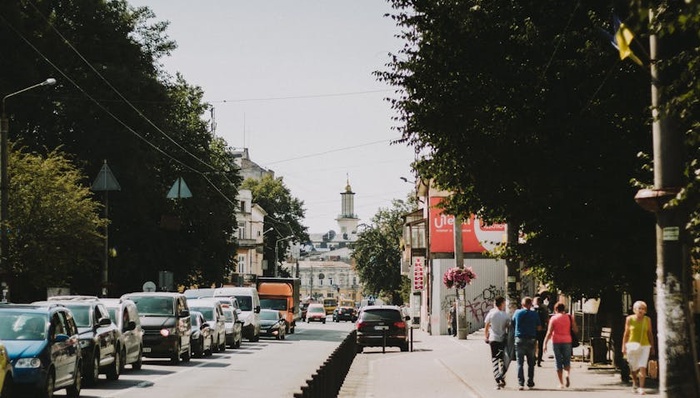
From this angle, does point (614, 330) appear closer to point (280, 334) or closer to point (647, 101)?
point (647, 101)

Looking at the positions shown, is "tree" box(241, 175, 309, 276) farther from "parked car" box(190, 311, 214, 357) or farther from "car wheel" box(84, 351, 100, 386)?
"car wheel" box(84, 351, 100, 386)

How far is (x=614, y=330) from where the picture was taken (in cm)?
2683

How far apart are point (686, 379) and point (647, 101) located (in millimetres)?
8710

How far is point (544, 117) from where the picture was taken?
21.9 metres

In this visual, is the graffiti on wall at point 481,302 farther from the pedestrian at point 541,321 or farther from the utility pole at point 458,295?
the pedestrian at point 541,321

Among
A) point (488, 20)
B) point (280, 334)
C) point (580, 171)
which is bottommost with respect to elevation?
point (280, 334)

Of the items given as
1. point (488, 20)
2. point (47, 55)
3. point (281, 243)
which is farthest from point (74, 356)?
point (281, 243)

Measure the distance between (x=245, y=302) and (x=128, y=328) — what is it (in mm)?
24929

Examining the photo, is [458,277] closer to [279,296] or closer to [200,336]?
[200,336]

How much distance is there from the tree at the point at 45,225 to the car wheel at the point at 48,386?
18.3m

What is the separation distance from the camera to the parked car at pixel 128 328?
25891 mm

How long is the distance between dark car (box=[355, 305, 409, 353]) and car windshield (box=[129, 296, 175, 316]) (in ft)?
37.2

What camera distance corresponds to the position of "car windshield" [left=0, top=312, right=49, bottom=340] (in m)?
18.3

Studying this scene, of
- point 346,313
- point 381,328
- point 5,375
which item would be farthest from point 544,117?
point 346,313
